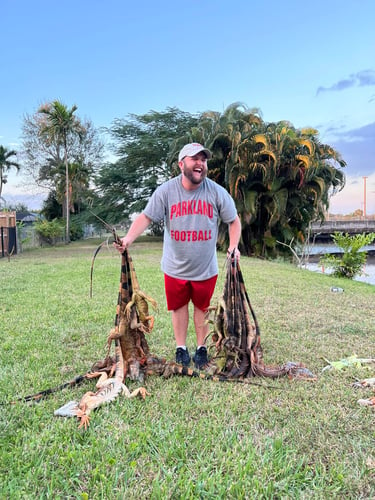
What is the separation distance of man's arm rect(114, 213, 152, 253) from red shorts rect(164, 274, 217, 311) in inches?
18.8

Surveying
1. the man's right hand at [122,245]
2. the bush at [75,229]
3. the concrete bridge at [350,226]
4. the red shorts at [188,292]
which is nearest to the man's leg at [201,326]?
the red shorts at [188,292]

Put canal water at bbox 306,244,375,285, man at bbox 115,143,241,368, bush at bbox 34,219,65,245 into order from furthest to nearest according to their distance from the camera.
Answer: bush at bbox 34,219,65,245 → canal water at bbox 306,244,375,285 → man at bbox 115,143,241,368

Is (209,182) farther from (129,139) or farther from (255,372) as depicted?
(129,139)

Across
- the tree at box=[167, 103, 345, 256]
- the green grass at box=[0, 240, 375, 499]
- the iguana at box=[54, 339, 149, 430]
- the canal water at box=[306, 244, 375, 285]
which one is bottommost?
the canal water at box=[306, 244, 375, 285]

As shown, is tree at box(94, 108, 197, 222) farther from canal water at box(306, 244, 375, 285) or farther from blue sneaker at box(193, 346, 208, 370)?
blue sneaker at box(193, 346, 208, 370)

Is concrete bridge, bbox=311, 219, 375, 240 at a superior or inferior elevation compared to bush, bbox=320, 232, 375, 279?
superior

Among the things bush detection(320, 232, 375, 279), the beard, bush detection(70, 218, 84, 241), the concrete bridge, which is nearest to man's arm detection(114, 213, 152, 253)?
the beard

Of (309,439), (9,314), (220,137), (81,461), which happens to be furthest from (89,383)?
(220,137)

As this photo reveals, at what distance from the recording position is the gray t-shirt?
9.33 feet

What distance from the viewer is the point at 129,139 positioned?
75.6ft

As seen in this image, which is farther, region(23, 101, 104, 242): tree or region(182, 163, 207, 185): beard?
region(23, 101, 104, 242): tree

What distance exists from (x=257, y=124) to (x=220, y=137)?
198cm

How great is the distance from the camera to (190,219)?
2838 mm

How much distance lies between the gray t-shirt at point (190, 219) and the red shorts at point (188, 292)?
6cm
